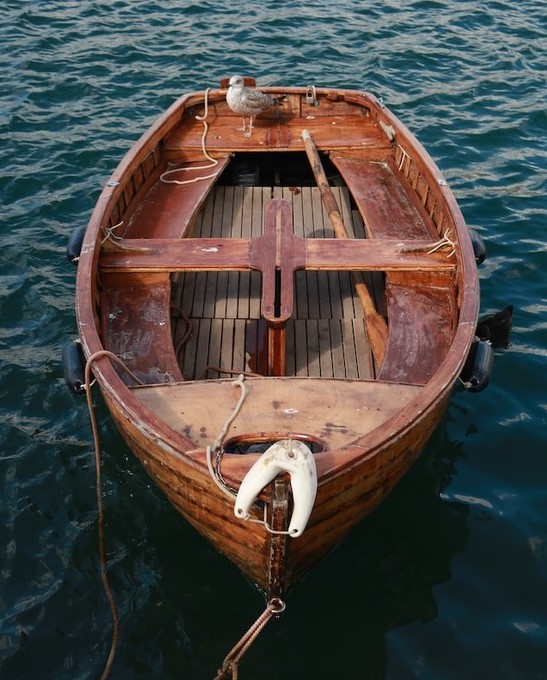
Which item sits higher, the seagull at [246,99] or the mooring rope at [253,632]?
the seagull at [246,99]

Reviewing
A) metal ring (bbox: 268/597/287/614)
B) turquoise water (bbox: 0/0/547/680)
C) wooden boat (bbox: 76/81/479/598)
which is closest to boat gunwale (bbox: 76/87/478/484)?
wooden boat (bbox: 76/81/479/598)

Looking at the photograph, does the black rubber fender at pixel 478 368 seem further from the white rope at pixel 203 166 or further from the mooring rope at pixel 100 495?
the white rope at pixel 203 166

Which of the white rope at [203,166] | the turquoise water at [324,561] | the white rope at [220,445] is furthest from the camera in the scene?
the white rope at [203,166]

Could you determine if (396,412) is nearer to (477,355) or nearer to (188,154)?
(477,355)

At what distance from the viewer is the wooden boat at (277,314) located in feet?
15.5

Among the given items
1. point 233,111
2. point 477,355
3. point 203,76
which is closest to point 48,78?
point 203,76

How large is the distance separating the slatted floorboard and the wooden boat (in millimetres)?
20

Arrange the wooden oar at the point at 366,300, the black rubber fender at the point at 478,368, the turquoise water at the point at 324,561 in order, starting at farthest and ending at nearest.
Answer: the wooden oar at the point at 366,300
the black rubber fender at the point at 478,368
the turquoise water at the point at 324,561

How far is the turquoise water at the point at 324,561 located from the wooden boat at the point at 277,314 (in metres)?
0.82

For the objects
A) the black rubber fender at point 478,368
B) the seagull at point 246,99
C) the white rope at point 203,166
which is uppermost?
the seagull at point 246,99

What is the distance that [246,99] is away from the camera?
9445 mm

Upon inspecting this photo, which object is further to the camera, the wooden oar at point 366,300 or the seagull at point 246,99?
the seagull at point 246,99

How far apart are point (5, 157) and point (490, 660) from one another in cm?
1044

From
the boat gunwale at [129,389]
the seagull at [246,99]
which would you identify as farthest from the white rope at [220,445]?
the seagull at [246,99]
